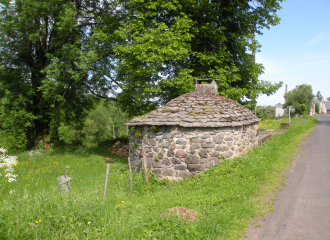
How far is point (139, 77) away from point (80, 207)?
363 inches

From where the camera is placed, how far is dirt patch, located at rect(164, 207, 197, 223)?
5.23 metres

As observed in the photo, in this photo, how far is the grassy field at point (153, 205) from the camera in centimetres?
452

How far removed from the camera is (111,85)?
18594mm

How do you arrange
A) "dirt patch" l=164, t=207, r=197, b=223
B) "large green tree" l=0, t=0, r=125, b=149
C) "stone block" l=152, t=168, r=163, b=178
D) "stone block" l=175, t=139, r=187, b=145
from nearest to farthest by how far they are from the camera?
"dirt patch" l=164, t=207, r=197, b=223 → "stone block" l=175, t=139, r=187, b=145 → "stone block" l=152, t=168, r=163, b=178 → "large green tree" l=0, t=0, r=125, b=149

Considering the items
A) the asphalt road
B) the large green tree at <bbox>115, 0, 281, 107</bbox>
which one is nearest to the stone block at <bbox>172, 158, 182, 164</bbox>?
the asphalt road

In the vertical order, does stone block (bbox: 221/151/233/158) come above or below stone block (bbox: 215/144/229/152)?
below

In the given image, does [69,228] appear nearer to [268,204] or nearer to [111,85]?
[268,204]

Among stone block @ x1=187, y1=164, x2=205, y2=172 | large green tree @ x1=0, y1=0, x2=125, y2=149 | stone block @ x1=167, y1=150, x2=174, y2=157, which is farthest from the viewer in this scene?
large green tree @ x1=0, y1=0, x2=125, y2=149

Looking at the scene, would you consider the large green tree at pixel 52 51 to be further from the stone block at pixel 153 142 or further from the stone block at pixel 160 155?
the stone block at pixel 160 155

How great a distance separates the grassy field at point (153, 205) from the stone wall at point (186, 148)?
1.14ft

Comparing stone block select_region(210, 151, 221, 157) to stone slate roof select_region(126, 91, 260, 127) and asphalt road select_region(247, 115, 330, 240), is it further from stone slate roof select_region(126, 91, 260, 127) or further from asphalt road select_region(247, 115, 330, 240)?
asphalt road select_region(247, 115, 330, 240)

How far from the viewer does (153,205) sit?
6434mm

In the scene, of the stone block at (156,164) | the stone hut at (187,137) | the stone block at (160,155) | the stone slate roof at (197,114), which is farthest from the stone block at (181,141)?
the stone block at (156,164)

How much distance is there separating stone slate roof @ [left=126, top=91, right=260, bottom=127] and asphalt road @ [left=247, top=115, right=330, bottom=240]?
2.74m
